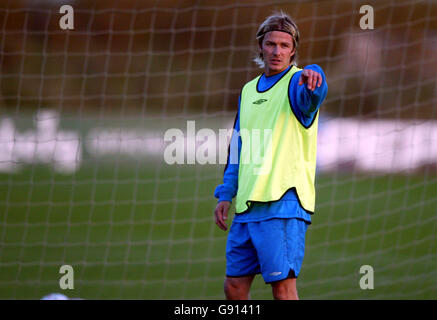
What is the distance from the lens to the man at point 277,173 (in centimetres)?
289

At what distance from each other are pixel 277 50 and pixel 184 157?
334 inches

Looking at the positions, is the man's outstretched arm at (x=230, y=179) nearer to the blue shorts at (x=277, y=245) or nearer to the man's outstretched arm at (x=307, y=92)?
the blue shorts at (x=277, y=245)

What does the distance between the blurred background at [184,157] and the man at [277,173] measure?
1.92 metres

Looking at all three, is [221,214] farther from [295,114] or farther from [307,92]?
[307,92]

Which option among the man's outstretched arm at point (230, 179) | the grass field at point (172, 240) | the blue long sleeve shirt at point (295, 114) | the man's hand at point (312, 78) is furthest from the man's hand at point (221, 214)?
the grass field at point (172, 240)

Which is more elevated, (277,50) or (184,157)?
(184,157)

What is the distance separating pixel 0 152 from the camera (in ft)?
34.4

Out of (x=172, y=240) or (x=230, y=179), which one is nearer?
(x=230, y=179)

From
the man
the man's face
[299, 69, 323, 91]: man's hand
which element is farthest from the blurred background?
[299, 69, 323, 91]: man's hand

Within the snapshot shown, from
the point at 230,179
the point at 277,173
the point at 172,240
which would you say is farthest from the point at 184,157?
the point at 277,173

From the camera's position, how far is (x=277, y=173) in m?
2.95

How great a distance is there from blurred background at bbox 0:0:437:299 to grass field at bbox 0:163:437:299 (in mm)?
28

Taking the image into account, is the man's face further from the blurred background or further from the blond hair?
the blurred background
